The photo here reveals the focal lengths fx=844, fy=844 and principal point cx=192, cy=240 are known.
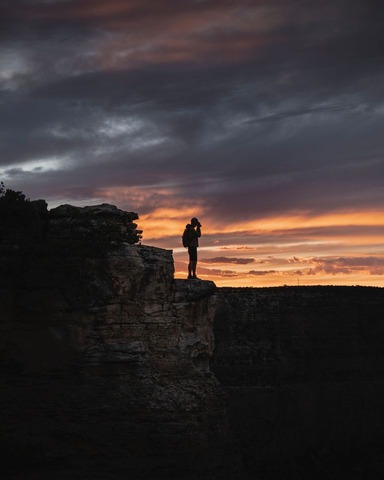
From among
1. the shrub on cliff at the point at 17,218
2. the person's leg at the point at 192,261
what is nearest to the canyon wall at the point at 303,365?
the person's leg at the point at 192,261

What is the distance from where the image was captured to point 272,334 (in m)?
56.6

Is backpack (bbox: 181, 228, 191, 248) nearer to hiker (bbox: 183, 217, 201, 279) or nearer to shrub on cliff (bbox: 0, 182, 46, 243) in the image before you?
hiker (bbox: 183, 217, 201, 279)

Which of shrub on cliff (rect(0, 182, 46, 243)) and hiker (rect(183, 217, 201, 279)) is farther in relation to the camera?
hiker (rect(183, 217, 201, 279))

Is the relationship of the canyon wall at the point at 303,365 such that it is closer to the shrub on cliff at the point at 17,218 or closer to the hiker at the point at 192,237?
the hiker at the point at 192,237

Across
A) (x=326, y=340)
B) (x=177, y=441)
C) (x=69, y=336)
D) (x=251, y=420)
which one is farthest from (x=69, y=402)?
(x=326, y=340)

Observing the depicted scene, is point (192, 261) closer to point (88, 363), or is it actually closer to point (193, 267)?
point (193, 267)

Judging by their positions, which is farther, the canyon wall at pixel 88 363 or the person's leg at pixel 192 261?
the person's leg at pixel 192 261

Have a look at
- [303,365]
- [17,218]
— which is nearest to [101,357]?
[17,218]

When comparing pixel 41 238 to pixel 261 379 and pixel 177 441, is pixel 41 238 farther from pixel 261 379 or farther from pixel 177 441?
pixel 261 379

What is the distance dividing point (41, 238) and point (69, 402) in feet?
13.5

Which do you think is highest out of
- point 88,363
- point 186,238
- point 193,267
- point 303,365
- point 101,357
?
point 186,238

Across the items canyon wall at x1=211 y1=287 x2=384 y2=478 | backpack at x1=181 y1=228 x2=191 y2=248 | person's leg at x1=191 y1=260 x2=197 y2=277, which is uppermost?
backpack at x1=181 y1=228 x2=191 y2=248

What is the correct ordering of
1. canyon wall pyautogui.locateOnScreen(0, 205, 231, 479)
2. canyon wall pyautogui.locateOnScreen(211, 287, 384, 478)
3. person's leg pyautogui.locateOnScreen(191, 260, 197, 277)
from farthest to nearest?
canyon wall pyautogui.locateOnScreen(211, 287, 384, 478) → person's leg pyautogui.locateOnScreen(191, 260, 197, 277) → canyon wall pyautogui.locateOnScreen(0, 205, 231, 479)

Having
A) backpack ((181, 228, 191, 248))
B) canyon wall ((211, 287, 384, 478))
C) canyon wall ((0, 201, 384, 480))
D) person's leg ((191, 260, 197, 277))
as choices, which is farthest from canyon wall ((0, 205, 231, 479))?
canyon wall ((211, 287, 384, 478))
